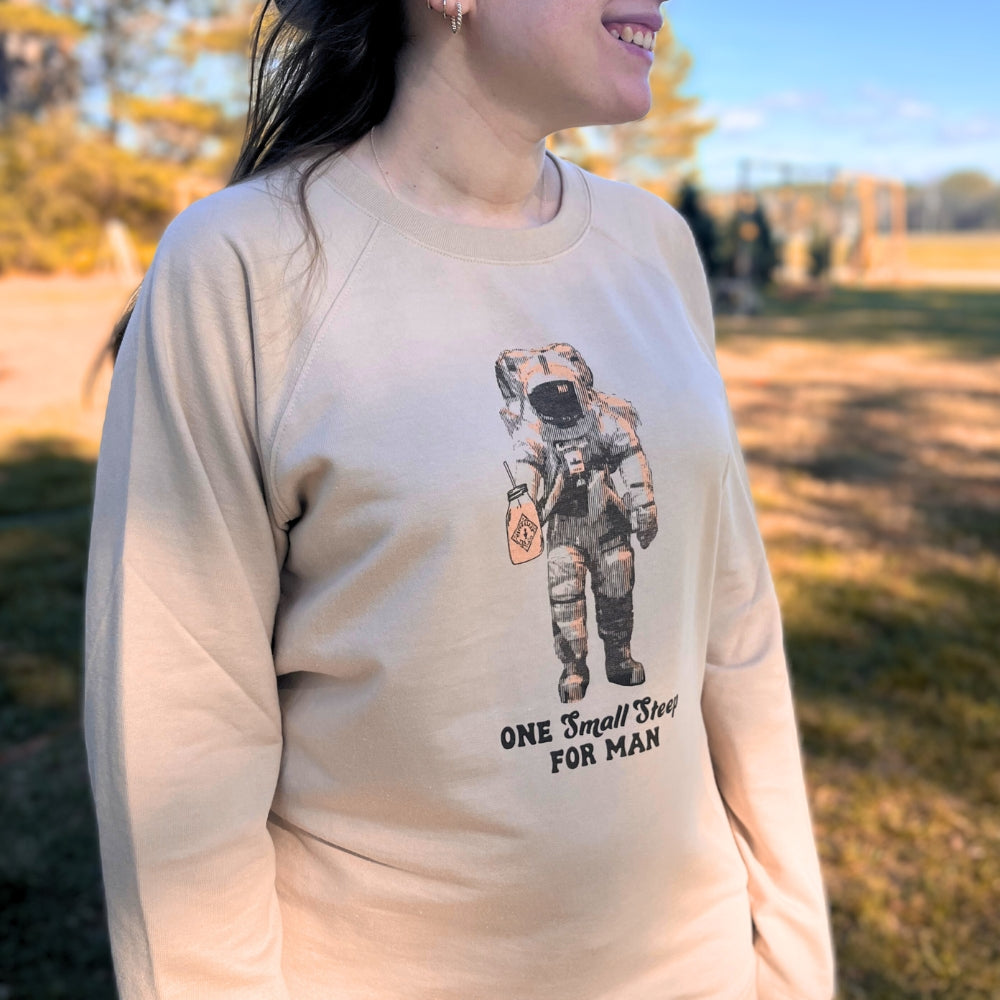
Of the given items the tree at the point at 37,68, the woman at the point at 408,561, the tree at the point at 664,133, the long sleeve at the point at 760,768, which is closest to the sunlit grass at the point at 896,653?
the long sleeve at the point at 760,768

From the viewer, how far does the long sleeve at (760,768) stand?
1.36 metres

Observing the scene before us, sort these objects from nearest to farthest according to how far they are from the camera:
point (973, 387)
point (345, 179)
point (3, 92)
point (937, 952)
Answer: point (345, 179), point (937, 952), point (973, 387), point (3, 92)

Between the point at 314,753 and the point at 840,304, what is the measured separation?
20287 mm

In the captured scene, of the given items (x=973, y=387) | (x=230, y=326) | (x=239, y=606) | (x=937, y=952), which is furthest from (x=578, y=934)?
(x=973, y=387)

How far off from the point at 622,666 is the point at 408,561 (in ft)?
0.87

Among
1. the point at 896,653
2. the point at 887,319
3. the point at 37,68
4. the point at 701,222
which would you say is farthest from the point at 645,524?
the point at 37,68

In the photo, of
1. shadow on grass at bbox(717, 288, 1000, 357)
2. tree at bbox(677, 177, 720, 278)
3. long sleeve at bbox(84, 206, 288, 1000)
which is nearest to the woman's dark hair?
long sleeve at bbox(84, 206, 288, 1000)

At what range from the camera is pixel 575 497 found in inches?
44.8

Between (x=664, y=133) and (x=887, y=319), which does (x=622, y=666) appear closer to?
(x=887, y=319)

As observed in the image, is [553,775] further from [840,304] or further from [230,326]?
[840,304]

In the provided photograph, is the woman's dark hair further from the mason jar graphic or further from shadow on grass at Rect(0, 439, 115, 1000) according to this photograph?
shadow on grass at Rect(0, 439, 115, 1000)

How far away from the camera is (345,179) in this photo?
3.90ft

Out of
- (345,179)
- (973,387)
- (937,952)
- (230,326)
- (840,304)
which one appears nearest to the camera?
(230,326)

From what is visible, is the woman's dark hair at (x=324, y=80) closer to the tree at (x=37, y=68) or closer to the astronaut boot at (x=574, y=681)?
the astronaut boot at (x=574, y=681)
